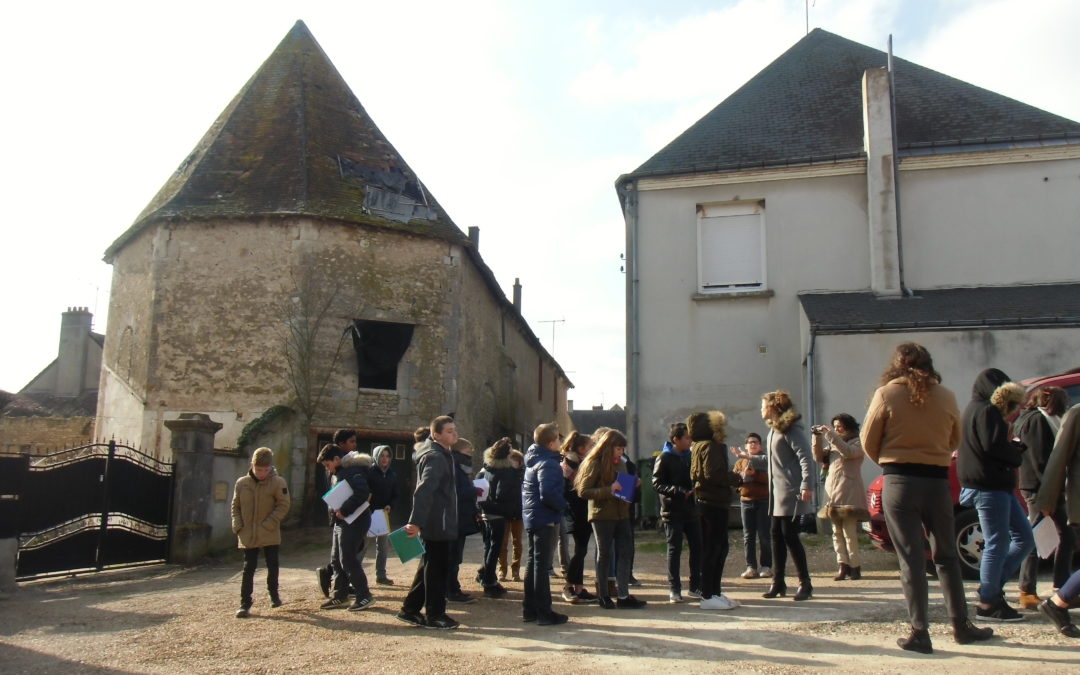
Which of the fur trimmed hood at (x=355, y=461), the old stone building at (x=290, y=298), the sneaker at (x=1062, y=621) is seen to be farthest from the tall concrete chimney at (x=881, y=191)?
the fur trimmed hood at (x=355, y=461)

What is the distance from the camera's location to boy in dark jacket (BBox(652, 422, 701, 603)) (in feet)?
24.7

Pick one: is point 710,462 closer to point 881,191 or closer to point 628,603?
point 628,603

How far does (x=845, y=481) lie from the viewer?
28.9 ft

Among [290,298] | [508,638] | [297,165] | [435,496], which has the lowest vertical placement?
[508,638]

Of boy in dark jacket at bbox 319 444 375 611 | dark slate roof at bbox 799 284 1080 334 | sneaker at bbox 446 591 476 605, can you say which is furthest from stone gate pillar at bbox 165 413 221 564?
dark slate roof at bbox 799 284 1080 334

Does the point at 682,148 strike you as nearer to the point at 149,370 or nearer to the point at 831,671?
the point at 149,370

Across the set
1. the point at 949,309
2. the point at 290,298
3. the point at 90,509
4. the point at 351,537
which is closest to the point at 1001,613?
the point at 351,537

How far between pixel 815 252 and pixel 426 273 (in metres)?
7.92

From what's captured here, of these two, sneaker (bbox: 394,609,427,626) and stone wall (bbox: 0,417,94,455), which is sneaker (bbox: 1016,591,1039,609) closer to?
sneaker (bbox: 394,609,427,626)

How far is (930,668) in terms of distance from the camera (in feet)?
16.3

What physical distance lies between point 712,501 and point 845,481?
85.2 inches

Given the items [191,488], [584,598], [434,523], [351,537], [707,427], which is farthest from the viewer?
[191,488]

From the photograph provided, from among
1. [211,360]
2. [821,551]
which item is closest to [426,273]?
[211,360]

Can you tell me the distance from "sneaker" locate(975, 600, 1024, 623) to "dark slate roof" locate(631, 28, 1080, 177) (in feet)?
36.9
